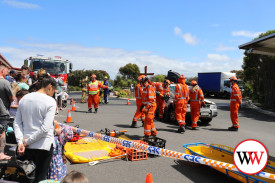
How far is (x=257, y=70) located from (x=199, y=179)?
19997 millimetres

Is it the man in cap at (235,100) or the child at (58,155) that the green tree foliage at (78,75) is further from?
the child at (58,155)

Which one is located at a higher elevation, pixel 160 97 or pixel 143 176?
pixel 160 97

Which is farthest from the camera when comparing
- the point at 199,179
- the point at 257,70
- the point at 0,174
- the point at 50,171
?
the point at 257,70

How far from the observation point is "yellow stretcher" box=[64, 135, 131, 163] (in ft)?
17.5

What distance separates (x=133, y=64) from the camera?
172 feet

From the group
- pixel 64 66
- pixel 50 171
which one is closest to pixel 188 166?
pixel 50 171

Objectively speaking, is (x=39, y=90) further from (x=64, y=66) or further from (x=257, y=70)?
(x=257, y=70)

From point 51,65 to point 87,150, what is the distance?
1288 centimetres

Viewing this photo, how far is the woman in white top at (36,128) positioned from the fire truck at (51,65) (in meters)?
14.5

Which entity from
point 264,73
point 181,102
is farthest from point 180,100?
point 264,73

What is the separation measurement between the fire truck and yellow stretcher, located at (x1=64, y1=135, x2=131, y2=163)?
447 inches

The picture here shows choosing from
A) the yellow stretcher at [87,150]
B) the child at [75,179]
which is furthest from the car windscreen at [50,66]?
the child at [75,179]

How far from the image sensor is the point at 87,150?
5.95 m

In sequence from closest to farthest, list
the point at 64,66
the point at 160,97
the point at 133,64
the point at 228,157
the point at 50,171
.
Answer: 1. the point at 50,171
2. the point at 228,157
3. the point at 160,97
4. the point at 64,66
5. the point at 133,64
